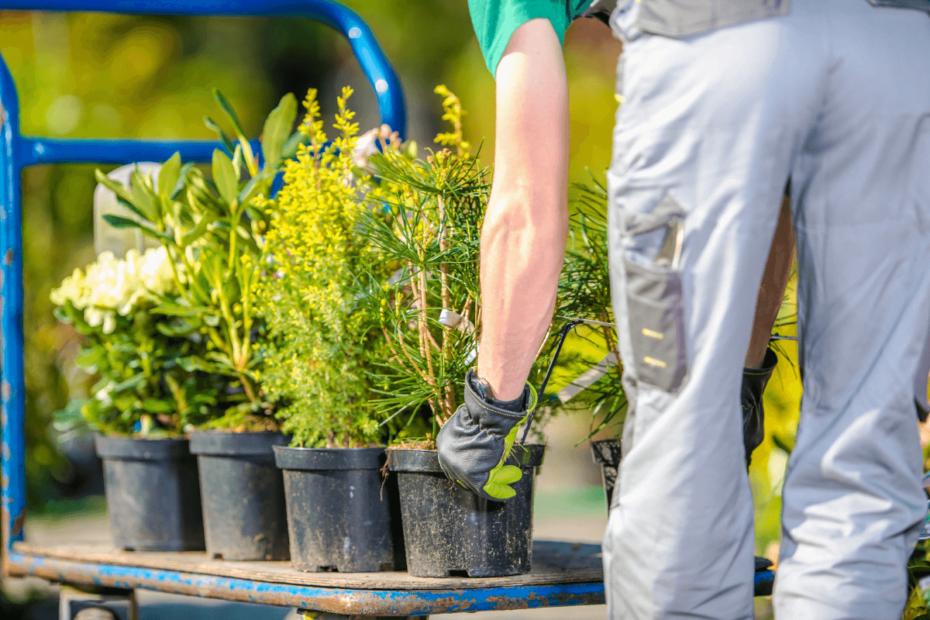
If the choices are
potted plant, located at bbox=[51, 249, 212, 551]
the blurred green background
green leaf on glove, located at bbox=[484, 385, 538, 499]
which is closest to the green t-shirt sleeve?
green leaf on glove, located at bbox=[484, 385, 538, 499]

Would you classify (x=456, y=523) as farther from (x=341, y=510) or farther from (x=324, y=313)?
(x=324, y=313)

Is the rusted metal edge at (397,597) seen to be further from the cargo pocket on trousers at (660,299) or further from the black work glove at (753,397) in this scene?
the cargo pocket on trousers at (660,299)

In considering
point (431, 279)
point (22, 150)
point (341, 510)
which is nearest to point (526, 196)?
point (431, 279)

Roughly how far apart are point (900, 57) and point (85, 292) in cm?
149

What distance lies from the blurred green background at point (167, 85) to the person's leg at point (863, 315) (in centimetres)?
325

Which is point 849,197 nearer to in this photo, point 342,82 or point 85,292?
point 85,292

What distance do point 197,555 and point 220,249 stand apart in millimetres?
566

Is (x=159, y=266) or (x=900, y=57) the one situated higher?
(x=900, y=57)

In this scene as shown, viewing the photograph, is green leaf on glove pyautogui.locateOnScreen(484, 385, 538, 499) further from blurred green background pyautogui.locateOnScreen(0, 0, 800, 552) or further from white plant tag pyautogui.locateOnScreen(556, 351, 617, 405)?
blurred green background pyautogui.locateOnScreen(0, 0, 800, 552)

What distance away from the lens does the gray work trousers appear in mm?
779

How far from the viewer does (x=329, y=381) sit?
1310 millimetres

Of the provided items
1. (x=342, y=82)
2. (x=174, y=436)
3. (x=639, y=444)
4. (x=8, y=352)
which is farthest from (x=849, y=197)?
(x=342, y=82)

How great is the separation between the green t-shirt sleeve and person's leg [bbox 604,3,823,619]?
7.9 inches

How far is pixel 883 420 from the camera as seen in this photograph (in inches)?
31.5
